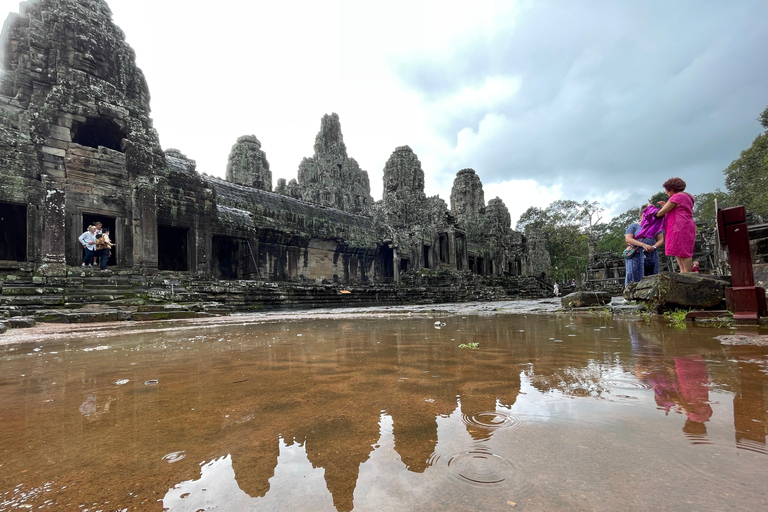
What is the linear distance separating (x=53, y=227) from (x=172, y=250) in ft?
16.3

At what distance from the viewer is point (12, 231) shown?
41.2 ft

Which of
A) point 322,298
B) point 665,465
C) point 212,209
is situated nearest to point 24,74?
point 212,209

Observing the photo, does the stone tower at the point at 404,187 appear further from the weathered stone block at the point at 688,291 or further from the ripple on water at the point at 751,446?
the ripple on water at the point at 751,446

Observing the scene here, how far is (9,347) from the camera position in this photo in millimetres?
4016

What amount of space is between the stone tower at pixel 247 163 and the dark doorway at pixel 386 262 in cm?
1536

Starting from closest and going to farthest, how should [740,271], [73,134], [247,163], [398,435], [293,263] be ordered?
[398,435] → [740,271] → [73,134] → [293,263] → [247,163]

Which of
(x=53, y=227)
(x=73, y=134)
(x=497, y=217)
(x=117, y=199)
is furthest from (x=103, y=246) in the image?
(x=497, y=217)

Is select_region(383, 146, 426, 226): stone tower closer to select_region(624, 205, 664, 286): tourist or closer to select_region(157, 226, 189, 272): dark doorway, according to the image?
select_region(157, 226, 189, 272): dark doorway

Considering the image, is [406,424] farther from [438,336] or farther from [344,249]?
[344,249]

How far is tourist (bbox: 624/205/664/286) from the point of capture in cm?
615

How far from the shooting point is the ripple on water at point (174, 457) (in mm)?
1171

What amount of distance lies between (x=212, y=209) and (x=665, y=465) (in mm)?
15584

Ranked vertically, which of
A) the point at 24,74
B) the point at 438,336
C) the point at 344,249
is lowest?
the point at 438,336

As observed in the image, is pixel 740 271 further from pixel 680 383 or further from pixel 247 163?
pixel 247 163
